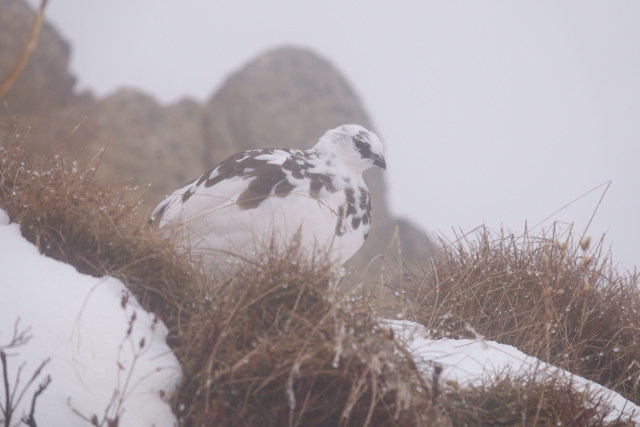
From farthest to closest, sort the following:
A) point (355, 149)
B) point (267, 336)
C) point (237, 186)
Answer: point (355, 149) < point (237, 186) < point (267, 336)

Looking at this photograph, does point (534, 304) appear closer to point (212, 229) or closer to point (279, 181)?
point (279, 181)

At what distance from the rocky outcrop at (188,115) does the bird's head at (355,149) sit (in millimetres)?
10080

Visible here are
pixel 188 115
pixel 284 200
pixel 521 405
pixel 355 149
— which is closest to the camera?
pixel 521 405

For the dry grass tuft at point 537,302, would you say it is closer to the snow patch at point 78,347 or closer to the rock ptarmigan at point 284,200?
the rock ptarmigan at point 284,200

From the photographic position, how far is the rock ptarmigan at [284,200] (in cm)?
316

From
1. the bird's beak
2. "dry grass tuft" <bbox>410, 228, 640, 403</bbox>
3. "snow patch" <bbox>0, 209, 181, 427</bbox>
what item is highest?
the bird's beak

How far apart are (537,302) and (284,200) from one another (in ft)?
4.90

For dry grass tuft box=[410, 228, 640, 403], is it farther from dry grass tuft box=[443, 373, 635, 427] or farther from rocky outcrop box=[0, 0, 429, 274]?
rocky outcrop box=[0, 0, 429, 274]

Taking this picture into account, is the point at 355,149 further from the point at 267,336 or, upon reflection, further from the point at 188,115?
the point at 188,115

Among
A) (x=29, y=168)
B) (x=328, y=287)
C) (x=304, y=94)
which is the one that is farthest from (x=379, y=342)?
(x=304, y=94)

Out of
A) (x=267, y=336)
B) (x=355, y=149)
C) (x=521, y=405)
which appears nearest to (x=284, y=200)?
(x=355, y=149)

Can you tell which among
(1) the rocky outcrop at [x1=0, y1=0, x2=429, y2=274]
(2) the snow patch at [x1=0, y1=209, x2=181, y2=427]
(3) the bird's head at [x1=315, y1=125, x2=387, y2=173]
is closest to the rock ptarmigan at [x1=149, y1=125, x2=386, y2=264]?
(3) the bird's head at [x1=315, y1=125, x2=387, y2=173]

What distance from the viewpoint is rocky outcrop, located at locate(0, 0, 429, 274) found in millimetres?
17297

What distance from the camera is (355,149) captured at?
11.8 feet
